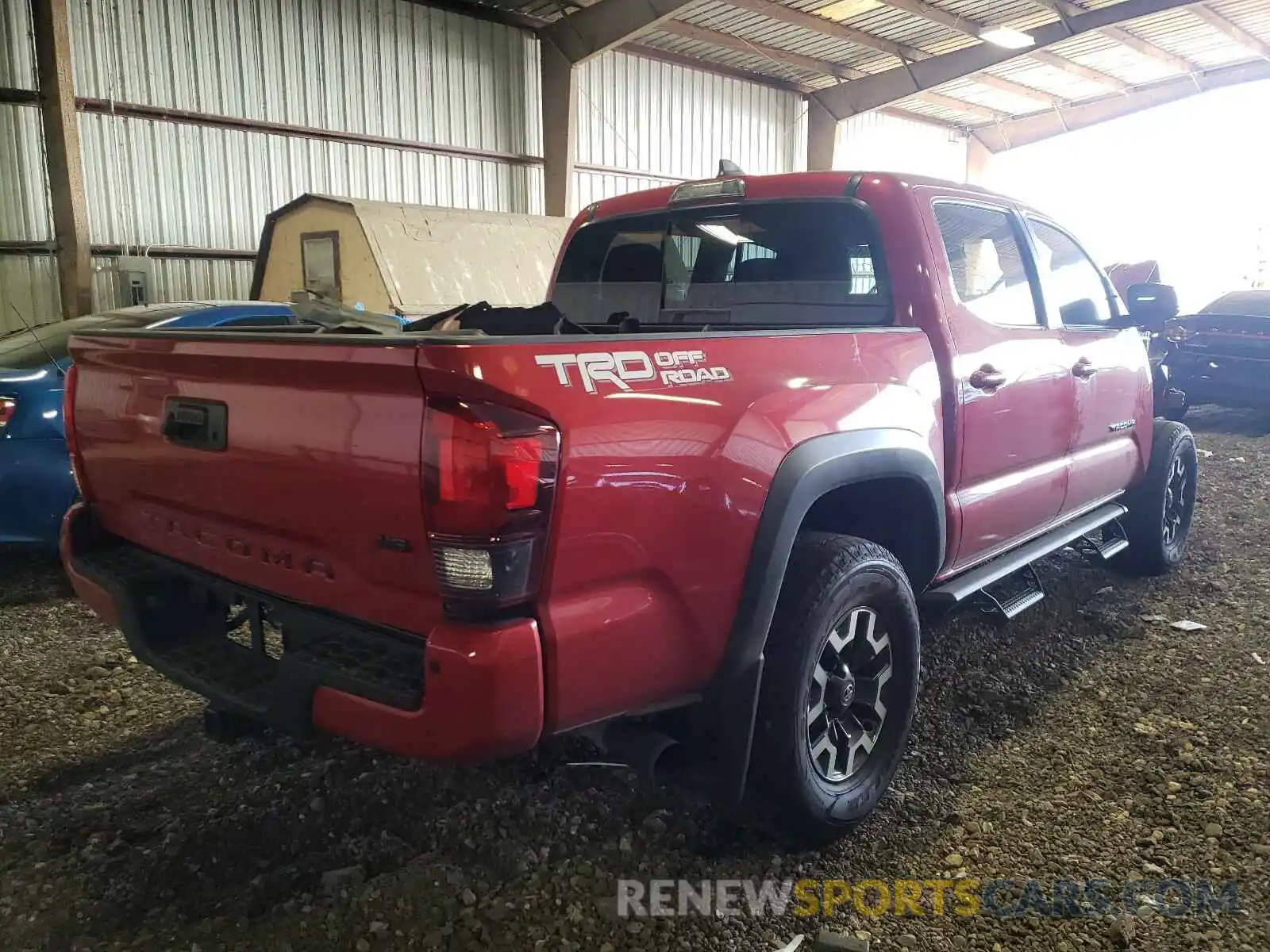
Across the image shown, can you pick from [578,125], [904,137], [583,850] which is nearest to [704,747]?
[583,850]

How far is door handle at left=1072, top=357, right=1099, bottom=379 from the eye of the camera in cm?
373

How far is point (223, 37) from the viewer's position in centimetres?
1064

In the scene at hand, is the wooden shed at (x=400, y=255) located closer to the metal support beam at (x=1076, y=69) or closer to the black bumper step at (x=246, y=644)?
the black bumper step at (x=246, y=644)

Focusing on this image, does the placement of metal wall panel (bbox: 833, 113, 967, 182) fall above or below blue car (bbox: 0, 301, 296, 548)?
above

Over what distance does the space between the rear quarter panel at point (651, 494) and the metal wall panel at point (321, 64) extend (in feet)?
34.2

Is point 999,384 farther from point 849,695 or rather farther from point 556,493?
point 556,493

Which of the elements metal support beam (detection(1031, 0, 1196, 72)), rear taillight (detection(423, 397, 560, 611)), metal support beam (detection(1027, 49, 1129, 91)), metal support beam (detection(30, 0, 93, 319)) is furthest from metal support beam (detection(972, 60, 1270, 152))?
rear taillight (detection(423, 397, 560, 611))

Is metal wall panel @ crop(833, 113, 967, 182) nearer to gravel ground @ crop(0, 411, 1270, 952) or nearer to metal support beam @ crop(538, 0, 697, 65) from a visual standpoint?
metal support beam @ crop(538, 0, 697, 65)

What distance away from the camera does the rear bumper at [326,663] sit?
173 centimetres

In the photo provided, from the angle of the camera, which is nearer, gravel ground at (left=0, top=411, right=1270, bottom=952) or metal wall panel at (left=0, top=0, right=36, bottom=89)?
gravel ground at (left=0, top=411, right=1270, bottom=952)

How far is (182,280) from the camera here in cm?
1077

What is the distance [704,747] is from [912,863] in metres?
0.73

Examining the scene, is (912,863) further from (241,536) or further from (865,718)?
(241,536)

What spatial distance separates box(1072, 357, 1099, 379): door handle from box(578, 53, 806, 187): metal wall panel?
10905 mm
